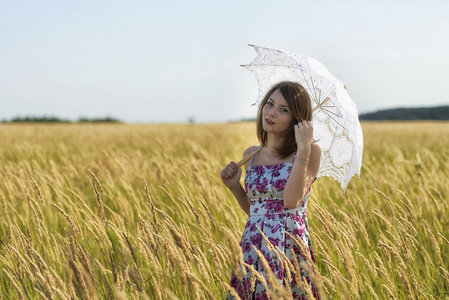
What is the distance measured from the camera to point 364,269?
2.58 m

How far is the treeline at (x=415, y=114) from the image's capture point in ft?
256

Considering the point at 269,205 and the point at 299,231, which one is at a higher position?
the point at 269,205

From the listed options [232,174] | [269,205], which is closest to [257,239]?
[269,205]

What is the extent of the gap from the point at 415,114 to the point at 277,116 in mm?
83333

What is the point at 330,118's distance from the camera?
2756 mm

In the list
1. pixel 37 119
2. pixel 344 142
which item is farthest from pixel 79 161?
pixel 37 119

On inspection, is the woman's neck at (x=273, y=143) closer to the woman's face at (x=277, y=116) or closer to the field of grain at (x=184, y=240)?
the woman's face at (x=277, y=116)

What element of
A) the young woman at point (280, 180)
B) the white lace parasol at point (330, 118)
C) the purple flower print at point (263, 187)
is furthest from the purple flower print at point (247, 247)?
the white lace parasol at point (330, 118)

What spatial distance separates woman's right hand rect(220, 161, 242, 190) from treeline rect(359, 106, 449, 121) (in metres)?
78.3

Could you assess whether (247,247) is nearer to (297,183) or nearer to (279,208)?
(279,208)

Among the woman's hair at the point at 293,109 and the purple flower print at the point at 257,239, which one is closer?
the purple flower print at the point at 257,239

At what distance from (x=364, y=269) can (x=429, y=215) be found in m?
1.57

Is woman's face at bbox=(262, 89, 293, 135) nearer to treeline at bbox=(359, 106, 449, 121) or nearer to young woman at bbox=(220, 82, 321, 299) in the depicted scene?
young woman at bbox=(220, 82, 321, 299)

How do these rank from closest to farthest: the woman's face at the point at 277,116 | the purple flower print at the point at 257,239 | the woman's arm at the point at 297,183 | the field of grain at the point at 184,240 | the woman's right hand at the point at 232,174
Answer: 1. the field of grain at the point at 184,240
2. the woman's arm at the point at 297,183
3. the purple flower print at the point at 257,239
4. the woman's face at the point at 277,116
5. the woman's right hand at the point at 232,174
